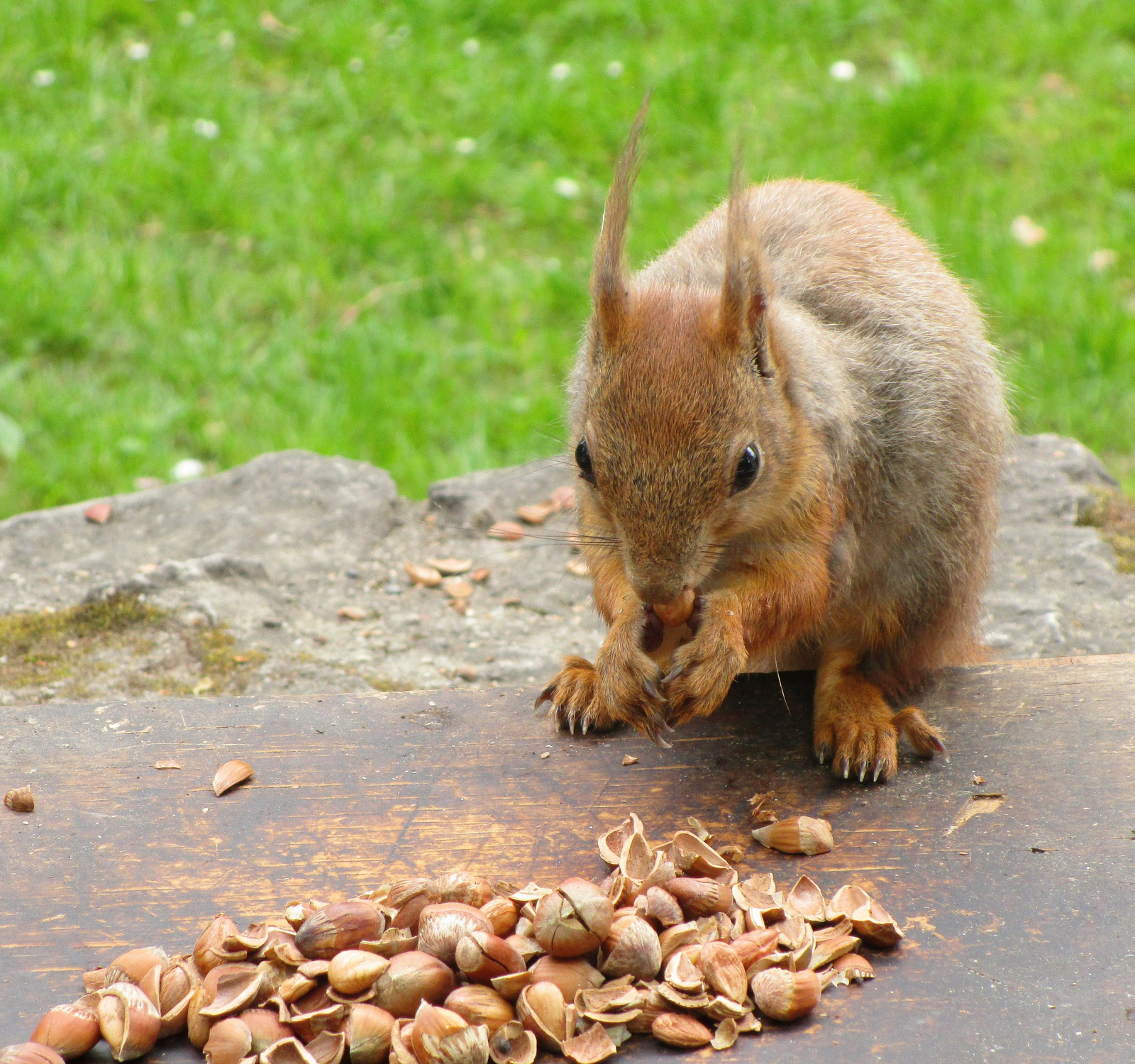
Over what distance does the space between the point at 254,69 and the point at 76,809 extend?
4076 millimetres

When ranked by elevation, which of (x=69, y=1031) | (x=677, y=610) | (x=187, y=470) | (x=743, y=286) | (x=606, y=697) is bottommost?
(x=187, y=470)

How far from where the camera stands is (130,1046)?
1627mm

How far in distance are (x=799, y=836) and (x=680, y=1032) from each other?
1.30ft

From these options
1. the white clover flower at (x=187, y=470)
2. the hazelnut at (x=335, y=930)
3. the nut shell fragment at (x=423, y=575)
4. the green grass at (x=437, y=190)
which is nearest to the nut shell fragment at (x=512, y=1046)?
the hazelnut at (x=335, y=930)

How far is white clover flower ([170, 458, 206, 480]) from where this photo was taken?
158 inches

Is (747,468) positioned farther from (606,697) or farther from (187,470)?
(187,470)

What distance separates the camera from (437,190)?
5.01 meters

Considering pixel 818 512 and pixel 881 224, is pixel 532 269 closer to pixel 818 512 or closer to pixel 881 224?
pixel 881 224

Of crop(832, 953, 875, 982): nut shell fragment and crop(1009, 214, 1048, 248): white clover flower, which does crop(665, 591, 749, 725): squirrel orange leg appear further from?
crop(1009, 214, 1048, 248): white clover flower

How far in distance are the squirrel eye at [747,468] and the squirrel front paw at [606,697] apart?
0.97ft

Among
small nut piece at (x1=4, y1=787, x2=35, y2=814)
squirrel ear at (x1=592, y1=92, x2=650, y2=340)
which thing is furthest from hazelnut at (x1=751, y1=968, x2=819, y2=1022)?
small nut piece at (x1=4, y1=787, x2=35, y2=814)

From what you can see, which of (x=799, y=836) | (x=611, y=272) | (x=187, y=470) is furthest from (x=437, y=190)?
(x=799, y=836)

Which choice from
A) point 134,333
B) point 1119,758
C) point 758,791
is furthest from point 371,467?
point 1119,758

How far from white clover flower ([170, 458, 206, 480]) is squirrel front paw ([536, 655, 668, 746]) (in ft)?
6.58
